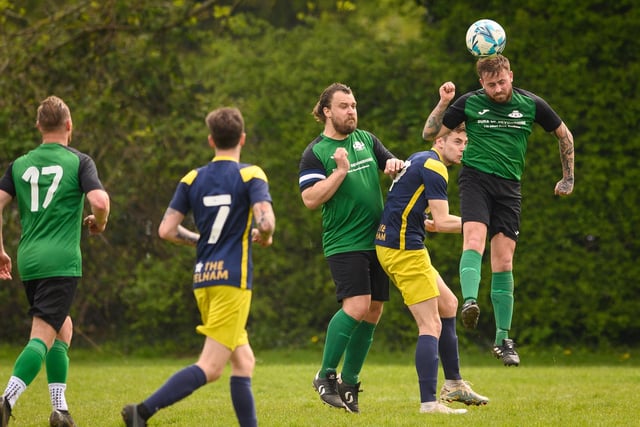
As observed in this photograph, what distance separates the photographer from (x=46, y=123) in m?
6.54

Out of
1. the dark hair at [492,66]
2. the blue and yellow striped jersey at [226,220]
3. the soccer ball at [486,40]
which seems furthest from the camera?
the soccer ball at [486,40]

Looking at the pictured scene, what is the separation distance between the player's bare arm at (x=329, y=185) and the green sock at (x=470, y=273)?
1170mm

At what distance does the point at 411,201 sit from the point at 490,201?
0.81m

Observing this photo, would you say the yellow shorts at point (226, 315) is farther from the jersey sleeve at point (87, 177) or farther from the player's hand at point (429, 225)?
the player's hand at point (429, 225)

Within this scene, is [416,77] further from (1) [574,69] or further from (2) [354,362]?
(2) [354,362]

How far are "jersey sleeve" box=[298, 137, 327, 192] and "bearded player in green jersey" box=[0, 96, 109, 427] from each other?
1.53 m

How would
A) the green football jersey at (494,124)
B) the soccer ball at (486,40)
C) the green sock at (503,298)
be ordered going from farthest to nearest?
the soccer ball at (486,40), the green sock at (503,298), the green football jersey at (494,124)

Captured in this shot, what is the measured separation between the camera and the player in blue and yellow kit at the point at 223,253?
5.38 metres

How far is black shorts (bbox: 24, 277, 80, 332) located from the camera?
6.44 metres

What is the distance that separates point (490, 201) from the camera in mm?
7582

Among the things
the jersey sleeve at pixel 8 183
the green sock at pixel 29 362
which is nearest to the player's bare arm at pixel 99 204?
the jersey sleeve at pixel 8 183

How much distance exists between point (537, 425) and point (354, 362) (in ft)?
5.19

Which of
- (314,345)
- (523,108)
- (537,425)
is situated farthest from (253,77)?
(537,425)

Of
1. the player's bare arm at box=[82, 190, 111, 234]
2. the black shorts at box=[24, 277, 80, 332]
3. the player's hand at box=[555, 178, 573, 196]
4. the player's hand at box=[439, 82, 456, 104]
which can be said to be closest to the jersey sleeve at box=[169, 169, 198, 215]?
the player's bare arm at box=[82, 190, 111, 234]
